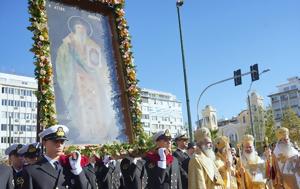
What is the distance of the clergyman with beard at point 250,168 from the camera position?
27.9ft

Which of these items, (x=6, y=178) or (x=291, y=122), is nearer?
(x=6, y=178)

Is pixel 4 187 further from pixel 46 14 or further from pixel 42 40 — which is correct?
pixel 46 14

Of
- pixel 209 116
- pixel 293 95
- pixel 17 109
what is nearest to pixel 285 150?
pixel 17 109

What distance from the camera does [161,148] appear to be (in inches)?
270

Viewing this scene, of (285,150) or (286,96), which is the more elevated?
(286,96)

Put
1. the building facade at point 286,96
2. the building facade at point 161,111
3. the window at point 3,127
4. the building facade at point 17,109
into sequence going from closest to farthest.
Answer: the window at point 3,127 < the building facade at point 17,109 < the building facade at point 286,96 < the building facade at point 161,111

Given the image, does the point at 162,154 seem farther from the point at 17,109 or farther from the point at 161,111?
the point at 161,111

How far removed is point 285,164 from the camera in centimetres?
893

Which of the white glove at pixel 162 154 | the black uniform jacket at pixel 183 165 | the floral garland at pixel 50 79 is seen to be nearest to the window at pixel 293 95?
the floral garland at pixel 50 79

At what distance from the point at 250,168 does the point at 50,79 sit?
468cm

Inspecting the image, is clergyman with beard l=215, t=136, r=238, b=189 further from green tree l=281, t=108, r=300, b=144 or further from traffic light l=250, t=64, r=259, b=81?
green tree l=281, t=108, r=300, b=144

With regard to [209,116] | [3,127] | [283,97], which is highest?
[283,97]

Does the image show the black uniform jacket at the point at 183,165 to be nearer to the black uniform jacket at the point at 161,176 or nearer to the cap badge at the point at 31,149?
the black uniform jacket at the point at 161,176

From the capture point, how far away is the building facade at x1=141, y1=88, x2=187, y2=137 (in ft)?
384
